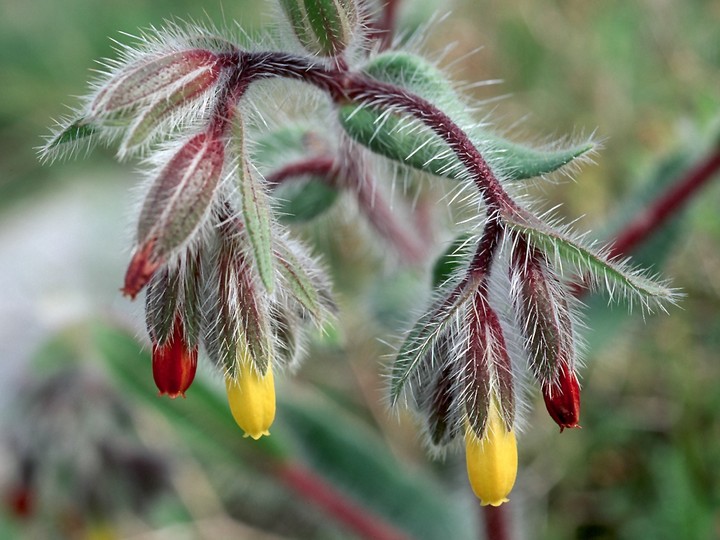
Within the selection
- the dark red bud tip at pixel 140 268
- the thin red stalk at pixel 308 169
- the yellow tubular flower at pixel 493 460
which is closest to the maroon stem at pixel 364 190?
the thin red stalk at pixel 308 169

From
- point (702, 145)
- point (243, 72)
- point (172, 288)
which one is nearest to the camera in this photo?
point (172, 288)

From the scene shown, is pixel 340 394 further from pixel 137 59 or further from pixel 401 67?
pixel 137 59

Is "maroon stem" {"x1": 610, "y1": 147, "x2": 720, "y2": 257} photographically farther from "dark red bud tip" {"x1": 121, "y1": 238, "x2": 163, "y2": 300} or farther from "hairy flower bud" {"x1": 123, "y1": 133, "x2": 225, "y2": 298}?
"dark red bud tip" {"x1": 121, "y1": 238, "x2": 163, "y2": 300}

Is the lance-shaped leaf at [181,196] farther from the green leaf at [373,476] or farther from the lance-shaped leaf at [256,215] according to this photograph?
the green leaf at [373,476]

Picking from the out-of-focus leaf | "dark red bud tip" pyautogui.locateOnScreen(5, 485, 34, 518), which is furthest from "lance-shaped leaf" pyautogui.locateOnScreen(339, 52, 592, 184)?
"dark red bud tip" pyautogui.locateOnScreen(5, 485, 34, 518)

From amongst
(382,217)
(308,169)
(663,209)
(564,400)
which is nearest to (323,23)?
(308,169)

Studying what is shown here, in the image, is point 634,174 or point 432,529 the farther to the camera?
point 634,174

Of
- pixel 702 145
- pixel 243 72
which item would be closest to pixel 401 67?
pixel 243 72
